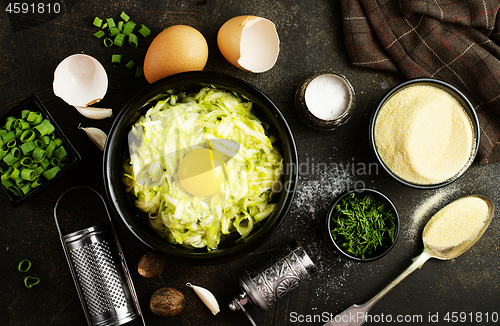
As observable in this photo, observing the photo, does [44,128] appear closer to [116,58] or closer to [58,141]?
[58,141]

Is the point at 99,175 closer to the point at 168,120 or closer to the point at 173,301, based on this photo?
the point at 168,120

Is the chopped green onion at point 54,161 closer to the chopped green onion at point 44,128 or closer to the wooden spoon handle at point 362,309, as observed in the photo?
the chopped green onion at point 44,128

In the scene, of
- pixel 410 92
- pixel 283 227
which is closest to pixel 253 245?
pixel 283 227

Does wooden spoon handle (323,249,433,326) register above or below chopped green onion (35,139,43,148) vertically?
below

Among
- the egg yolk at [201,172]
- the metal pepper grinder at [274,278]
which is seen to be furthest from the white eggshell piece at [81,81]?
the metal pepper grinder at [274,278]

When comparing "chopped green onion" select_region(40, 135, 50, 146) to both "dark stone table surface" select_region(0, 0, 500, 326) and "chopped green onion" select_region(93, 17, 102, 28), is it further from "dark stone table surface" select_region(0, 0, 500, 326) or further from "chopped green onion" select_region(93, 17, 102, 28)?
"chopped green onion" select_region(93, 17, 102, 28)

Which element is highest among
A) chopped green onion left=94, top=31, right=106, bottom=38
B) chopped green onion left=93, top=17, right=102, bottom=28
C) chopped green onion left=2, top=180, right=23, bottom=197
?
chopped green onion left=93, top=17, right=102, bottom=28

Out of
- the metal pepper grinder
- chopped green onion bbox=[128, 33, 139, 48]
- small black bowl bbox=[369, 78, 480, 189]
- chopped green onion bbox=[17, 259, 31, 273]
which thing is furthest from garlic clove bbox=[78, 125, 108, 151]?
small black bowl bbox=[369, 78, 480, 189]

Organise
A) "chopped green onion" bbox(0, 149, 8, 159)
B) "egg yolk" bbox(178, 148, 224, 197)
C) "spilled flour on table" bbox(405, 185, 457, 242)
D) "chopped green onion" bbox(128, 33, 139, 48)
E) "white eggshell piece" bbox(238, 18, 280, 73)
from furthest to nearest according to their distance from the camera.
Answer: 1. "spilled flour on table" bbox(405, 185, 457, 242)
2. "chopped green onion" bbox(128, 33, 139, 48)
3. "white eggshell piece" bbox(238, 18, 280, 73)
4. "chopped green onion" bbox(0, 149, 8, 159)
5. "egg yolk" bbox(178, 148, 224, 197)

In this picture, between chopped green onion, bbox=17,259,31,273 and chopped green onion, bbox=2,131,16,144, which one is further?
chopped green onion, bbox=17,259,31,273
